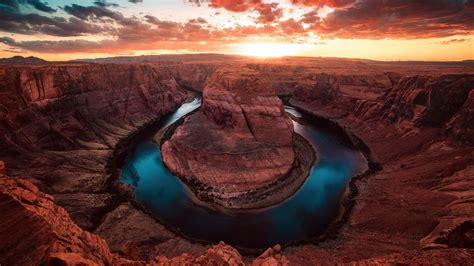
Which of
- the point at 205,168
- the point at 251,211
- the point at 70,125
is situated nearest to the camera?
the point at 251,211

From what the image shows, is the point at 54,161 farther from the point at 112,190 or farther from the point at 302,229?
the point at 302,229

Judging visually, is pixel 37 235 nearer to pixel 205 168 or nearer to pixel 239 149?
pixel 205 168

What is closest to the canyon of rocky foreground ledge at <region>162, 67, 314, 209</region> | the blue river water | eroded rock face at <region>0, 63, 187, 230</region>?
eroded rock face at <region>0, 63, 187, 230</region>

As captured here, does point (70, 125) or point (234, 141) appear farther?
point (70, 125)

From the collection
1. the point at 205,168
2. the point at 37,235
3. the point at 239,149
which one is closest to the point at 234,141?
the point at 239,149

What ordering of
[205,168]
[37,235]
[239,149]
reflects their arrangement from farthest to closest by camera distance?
[239,149] < [205,168] < [37,235]
